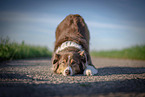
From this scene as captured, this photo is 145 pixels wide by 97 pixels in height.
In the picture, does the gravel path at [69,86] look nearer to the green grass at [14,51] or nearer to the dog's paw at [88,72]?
the dog's paw at [88,72]

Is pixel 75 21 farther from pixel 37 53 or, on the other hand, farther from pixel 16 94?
pixel 37 53

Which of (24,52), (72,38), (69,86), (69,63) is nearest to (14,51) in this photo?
(24,52)

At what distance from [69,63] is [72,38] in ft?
4.62

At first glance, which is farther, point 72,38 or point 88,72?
point 72,38

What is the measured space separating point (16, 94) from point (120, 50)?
14505 mm

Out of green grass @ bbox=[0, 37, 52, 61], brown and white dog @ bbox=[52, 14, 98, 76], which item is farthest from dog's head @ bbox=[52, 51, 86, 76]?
green grass @ bbox=[0, 37, 52, 61]

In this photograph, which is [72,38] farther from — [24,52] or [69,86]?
[24,52]

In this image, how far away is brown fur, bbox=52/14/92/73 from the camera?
4.07 m

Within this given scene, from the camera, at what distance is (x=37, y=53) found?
38.3 ft

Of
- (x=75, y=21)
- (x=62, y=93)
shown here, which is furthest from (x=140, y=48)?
(x=62, y=93)

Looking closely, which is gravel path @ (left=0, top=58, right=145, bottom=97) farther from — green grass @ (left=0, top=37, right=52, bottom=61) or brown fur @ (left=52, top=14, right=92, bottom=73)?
green grass @ (left=0, top=37, right=52, bottom=61)

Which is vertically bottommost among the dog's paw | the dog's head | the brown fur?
the dog's paw

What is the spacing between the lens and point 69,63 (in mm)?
3824

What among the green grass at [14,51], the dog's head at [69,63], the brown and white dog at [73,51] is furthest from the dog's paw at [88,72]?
the green grass at [14,51]
